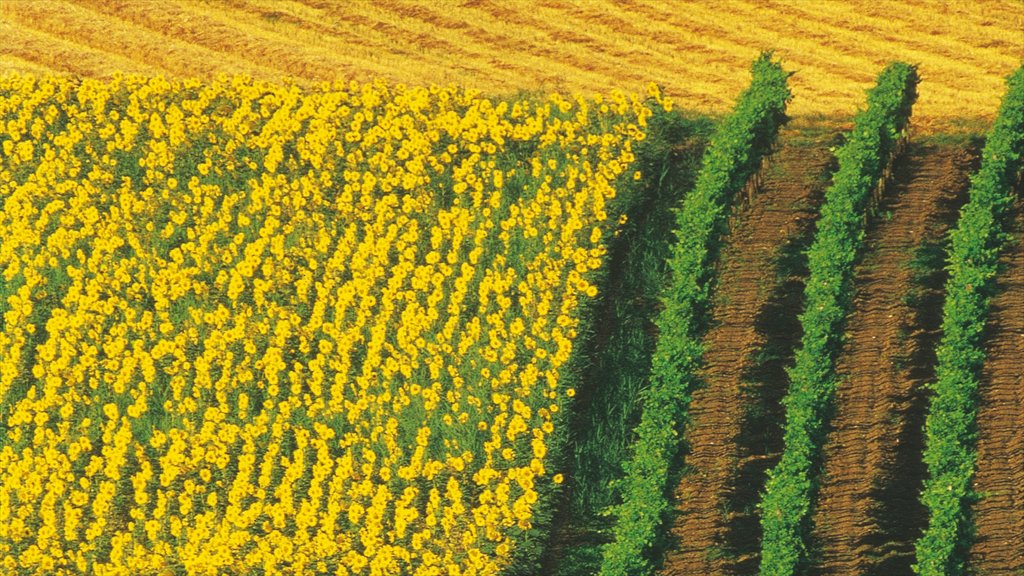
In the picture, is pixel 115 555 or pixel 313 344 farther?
pixel 313 344

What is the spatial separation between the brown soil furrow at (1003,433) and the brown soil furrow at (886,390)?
2.49ft

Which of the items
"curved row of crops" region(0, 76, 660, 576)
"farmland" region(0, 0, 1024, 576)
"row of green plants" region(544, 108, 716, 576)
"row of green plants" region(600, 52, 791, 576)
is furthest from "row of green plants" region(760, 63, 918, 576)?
"curved row of crops" region(0, 76, 660, 576)

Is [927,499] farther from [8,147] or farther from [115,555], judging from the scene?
[8,147]

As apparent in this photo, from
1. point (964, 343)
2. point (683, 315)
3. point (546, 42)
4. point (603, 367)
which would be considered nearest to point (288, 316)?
point (603, 367)

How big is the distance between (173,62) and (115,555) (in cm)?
748

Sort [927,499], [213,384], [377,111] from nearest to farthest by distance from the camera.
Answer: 1. [927,499]
2. [213,384]
3. [377,111]

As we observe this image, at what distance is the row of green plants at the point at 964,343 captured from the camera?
55.8ft

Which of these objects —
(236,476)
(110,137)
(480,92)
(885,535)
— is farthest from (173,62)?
(885,535)

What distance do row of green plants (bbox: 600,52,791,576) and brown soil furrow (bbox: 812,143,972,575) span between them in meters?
1.93

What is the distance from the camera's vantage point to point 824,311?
691 inches

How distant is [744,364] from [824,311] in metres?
1.27

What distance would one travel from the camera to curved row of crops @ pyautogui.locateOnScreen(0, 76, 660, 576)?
17375 millimetres

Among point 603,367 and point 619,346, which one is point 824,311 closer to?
point 619,346

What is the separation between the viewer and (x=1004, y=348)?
18062 millimetres
